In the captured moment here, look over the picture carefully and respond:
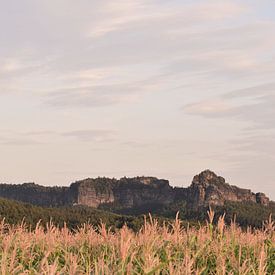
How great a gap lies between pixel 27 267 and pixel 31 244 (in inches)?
69.0

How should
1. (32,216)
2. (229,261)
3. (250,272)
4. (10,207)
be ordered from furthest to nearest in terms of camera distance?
(10,207)
(32,216)
(229,261)
(250,272)

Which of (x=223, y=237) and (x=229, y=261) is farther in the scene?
(x=223, y=237)

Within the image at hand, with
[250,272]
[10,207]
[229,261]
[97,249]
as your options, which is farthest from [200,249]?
[10,207]

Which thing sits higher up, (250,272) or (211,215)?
(211,215)

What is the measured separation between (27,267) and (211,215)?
407cm

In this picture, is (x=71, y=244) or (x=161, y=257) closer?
Result: (x=161, y=257)

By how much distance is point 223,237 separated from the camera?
13094 millimetres

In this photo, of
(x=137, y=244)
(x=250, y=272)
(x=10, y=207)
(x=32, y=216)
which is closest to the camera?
(x=250, y=272)

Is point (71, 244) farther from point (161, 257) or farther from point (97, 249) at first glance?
point (161, 257)

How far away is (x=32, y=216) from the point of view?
556 ft

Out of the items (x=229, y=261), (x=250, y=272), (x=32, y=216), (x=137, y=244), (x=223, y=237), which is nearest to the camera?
(x=250, y=272)

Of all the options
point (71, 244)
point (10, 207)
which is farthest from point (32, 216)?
point (71, 244)

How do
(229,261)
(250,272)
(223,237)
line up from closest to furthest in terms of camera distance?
(250,272) < (229,261) < (223,237)

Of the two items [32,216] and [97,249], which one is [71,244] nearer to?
[97,249]
